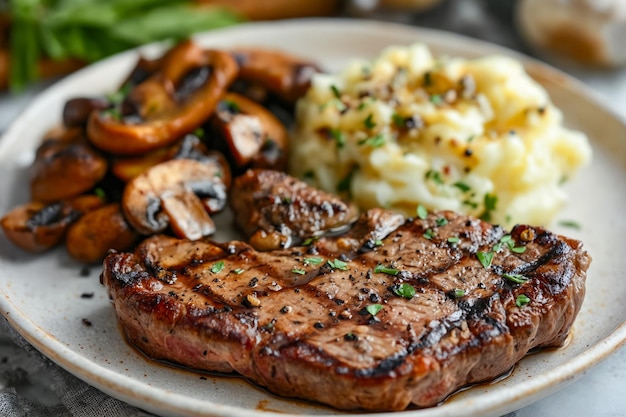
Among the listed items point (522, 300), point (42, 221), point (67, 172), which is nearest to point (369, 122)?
point (522, 300)

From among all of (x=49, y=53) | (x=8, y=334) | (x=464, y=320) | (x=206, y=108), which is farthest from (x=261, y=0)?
(x=464, y=320)

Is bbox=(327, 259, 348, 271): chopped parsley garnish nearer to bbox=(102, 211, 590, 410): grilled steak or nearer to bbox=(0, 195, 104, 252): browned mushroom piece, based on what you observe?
bbox=(102, 211, 590, 410): grilled steak

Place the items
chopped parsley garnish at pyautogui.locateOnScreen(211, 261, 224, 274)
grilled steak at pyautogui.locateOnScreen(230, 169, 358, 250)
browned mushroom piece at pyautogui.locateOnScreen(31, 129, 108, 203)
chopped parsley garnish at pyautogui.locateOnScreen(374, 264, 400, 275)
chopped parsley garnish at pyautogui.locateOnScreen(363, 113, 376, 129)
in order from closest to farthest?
chopped parsley garnish at pyautogui.locateOnScreen(374, 264, 400, 275) → chopped parsley garnish at pyautogui.locateOnScreen(211, 261, 224, 274) → grilled steak at pyautogui.locateOnScreen(230, 169, 358, 250) → browned mushroom piece at pyautogui.locateOnScreen(31, 129, 108, 203) → chopped parsley garnish at pyautogui.locateOnScreen(363, 113, 376, 129)

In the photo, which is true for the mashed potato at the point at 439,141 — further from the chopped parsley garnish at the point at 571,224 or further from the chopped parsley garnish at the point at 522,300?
the chopped parsley garnish at the point at 522,300

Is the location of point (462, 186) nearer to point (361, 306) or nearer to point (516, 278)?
point (516, 278)

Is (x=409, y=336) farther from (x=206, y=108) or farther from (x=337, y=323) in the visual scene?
(x=206, y=108)

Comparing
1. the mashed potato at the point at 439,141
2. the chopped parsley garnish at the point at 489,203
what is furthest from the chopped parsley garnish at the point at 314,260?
the chopped parsley garnish at the point at 489,203

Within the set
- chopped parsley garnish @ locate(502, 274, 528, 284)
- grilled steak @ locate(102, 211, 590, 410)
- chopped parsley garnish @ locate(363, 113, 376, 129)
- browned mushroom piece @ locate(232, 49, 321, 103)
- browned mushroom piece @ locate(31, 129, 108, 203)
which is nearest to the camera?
grilled steak @ locate(102, 211, 590, 410)

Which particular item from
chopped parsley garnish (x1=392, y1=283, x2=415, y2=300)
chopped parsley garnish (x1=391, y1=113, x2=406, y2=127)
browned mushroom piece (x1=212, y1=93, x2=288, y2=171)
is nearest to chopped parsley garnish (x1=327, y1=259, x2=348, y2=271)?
chopped parsley garnish (x1=392, y1=283, x2=415, y2=300)
